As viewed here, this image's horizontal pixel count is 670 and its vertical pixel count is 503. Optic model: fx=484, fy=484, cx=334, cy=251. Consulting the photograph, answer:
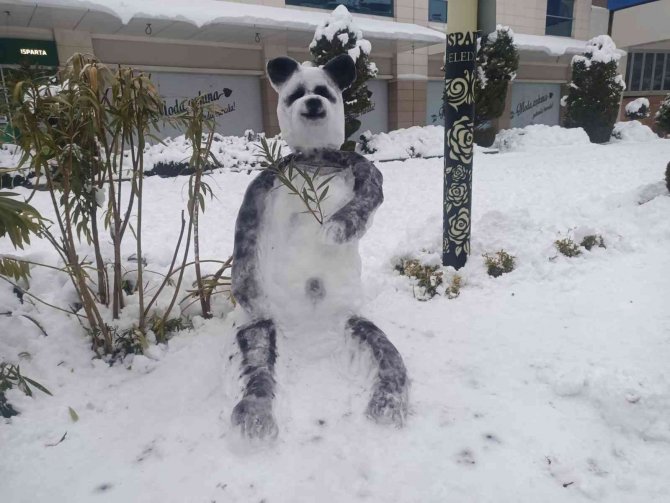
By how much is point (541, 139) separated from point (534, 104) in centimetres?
560

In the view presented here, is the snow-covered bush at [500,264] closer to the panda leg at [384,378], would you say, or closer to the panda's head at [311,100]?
the panda leg at [384,378]

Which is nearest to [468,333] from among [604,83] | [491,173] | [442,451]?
[442,451]

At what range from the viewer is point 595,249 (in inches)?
152

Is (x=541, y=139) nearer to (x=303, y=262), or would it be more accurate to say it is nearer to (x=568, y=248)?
(x=568, y=248)

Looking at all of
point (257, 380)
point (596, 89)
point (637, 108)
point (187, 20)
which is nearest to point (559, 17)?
point (637, 108)

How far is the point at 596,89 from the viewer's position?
13.2 meters

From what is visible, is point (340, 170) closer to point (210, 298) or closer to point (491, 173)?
point (210, 298)

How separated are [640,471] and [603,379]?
0.47m

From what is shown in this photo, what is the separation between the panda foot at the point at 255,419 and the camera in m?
1.78

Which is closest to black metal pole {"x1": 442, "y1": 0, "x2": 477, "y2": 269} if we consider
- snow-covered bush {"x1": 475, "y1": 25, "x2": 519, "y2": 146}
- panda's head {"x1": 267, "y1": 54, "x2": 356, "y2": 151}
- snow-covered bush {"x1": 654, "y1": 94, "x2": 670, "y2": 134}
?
panda's head {"x1": 267, "y1": 54, "x2": 356, "y2": 151}

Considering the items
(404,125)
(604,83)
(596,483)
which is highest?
(604,83)

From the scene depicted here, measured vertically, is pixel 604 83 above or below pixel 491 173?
above

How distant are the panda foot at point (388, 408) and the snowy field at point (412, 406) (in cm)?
4

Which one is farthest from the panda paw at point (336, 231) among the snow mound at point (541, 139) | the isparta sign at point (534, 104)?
the isparta sign at point (534, 104)
